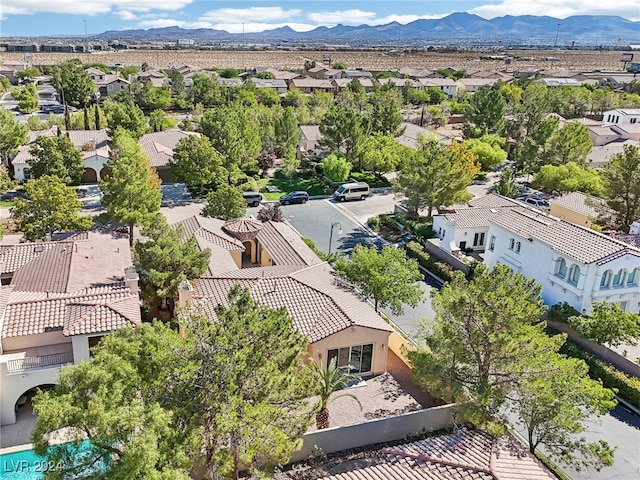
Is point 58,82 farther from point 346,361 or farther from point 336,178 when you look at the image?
point 346,361

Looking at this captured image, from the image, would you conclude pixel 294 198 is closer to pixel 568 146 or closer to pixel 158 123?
pixel 158 123

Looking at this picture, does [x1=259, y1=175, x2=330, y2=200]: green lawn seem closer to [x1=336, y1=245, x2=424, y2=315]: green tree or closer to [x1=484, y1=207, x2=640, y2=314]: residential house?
[x1=484, y1=207, x2=640, y2=314]: residential house

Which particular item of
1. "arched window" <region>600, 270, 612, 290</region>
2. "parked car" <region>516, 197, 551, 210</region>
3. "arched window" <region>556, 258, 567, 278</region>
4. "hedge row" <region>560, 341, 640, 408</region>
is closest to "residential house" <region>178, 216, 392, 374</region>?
"hedge row" <region>560, 341, 640, 408</region>

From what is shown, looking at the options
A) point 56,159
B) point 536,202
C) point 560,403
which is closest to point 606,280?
point 560,403

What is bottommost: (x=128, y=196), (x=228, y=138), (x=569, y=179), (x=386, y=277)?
(x=386, y=277)

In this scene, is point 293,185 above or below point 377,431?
above

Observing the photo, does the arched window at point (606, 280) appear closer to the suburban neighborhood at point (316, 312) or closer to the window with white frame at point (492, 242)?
the suburban neighborhood at point (316, 312)

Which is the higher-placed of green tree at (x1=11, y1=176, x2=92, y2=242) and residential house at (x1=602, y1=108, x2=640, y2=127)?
residential house at (x1=602, y1=108, x2=640, y2=127)
